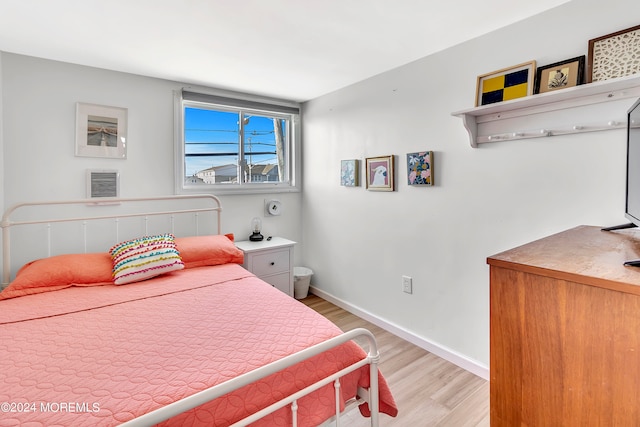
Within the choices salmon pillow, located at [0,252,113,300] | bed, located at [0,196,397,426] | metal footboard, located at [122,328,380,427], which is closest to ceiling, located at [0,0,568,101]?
bed, located at [0,196,397,426]

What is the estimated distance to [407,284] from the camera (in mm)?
2488

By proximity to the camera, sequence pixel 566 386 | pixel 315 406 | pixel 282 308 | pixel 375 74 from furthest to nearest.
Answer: pixel 375 74 < pixel 282 308 < pixel 315 406 < pixel 566 386

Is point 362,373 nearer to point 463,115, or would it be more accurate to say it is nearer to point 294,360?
point 294,360

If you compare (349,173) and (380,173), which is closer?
(380,173)

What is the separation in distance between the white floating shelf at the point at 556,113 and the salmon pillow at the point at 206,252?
1.86 meters

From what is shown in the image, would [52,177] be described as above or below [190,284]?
above

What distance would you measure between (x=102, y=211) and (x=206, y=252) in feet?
3.11

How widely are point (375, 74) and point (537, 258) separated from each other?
2156mm

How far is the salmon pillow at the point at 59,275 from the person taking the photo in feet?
5.82

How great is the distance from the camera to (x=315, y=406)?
109cm

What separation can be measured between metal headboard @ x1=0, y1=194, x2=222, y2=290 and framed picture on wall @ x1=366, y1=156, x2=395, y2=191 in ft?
4.47

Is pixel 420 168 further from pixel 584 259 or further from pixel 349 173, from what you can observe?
pixel 584 259

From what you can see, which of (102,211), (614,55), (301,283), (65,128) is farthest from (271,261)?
(614,55)

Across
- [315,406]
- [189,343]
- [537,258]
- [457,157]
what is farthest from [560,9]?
[189,343]
